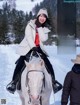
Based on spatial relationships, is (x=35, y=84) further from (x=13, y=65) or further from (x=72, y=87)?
(x=13, y=65)

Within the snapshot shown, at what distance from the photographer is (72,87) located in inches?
132

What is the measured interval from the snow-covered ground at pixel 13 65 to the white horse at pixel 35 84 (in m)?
1.23

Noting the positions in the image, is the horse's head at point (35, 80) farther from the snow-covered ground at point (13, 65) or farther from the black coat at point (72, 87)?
the snow-covered ground at point (13, 65)

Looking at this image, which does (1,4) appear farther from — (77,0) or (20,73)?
(20,73)

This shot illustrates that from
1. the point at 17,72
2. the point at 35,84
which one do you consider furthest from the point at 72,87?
the point at 17,72

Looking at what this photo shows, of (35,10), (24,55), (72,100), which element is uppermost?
(35,10)

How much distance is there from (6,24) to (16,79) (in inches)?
52.2

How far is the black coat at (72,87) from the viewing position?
332 cm

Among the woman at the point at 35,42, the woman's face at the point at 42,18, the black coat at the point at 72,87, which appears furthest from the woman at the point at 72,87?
the woman's face at the point at 42,18

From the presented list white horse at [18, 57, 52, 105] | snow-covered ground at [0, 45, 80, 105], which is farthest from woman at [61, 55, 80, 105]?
snow-covered ground at [0, 45, 80, 105]

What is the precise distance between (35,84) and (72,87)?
1.10ft

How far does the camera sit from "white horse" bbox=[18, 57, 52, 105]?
3.24m

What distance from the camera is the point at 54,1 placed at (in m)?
5.02

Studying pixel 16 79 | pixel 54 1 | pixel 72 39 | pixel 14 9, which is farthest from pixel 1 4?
pixel 16 79
